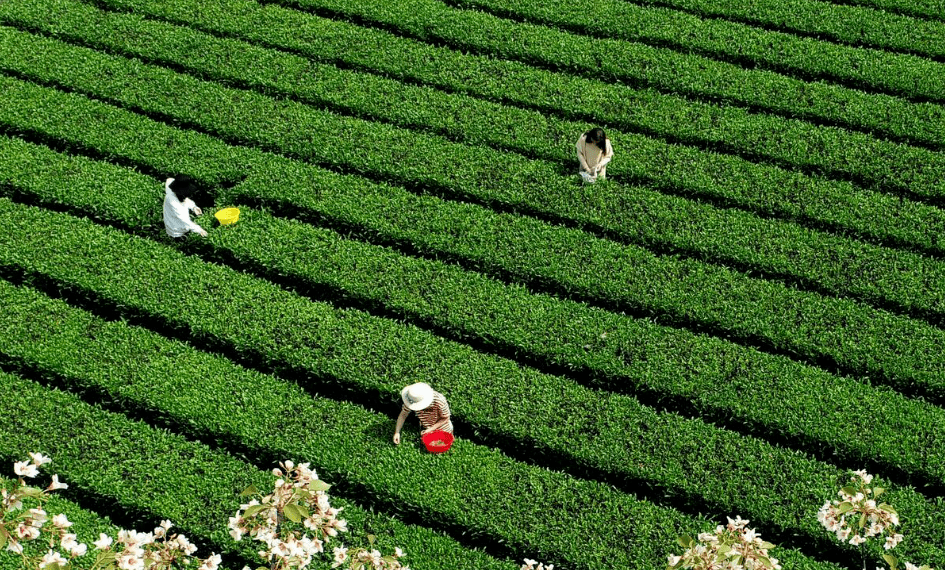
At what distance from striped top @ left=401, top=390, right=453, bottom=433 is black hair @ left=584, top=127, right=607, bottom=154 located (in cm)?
370

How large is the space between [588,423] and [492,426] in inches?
36.2

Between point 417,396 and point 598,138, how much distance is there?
3.92 metres

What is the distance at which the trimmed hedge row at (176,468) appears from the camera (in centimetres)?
705

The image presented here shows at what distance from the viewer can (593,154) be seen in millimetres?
9617

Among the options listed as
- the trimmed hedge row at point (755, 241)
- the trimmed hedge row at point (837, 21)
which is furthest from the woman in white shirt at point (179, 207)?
the trimmed hedge row at point (837, 21)

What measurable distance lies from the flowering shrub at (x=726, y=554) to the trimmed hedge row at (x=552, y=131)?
5.50 meters

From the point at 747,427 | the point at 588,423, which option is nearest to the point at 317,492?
the point at 588,423

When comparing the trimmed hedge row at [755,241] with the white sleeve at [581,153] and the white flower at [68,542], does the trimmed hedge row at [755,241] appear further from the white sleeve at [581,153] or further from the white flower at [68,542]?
the white flower at [68,542]

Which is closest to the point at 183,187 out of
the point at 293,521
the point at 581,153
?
the point at 581,153

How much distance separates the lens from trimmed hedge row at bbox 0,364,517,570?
23.1 feet

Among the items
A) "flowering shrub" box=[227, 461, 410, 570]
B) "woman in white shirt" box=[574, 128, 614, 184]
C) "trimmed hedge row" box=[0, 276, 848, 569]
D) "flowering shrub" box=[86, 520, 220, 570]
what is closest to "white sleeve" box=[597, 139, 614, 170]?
"woman in white shirt" box=[574, 128, 614, 184]

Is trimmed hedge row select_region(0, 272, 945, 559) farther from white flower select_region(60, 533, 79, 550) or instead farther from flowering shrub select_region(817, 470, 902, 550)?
white flower select_region(60, 533, 79, 550)

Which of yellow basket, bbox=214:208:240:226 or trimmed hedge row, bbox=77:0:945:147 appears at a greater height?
trimmed hedge row, bbox=77:0:945:147

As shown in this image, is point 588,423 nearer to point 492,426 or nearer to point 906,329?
point 492,426
